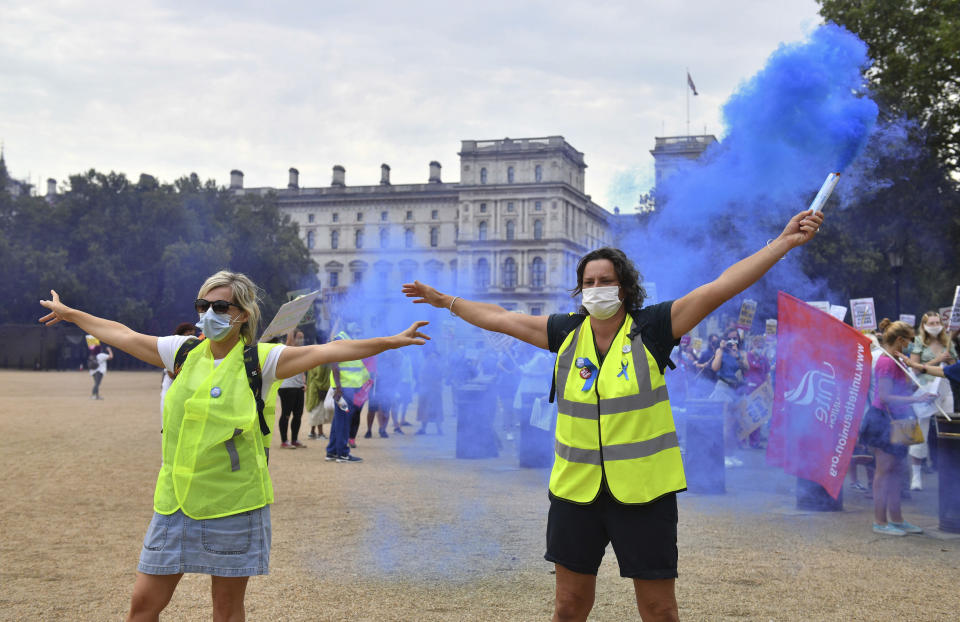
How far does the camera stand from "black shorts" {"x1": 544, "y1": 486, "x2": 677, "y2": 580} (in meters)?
3.31

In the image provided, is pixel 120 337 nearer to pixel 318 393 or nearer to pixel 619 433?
pixel 619 433

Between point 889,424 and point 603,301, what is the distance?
16.4ft

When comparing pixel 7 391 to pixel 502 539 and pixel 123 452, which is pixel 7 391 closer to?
pixel 123 452

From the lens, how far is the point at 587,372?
3541 millimetres

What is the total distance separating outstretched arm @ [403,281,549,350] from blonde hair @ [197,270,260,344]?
719 millimetres

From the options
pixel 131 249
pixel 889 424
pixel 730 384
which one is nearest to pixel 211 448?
pixel 889 424

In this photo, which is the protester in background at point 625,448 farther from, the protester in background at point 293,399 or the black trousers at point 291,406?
the black trousers at point 291,406

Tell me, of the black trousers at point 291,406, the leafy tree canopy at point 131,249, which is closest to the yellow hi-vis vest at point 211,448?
the black trousers at point 291,406

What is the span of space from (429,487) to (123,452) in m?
5.50

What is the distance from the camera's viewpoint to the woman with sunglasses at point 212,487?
3.41 meters

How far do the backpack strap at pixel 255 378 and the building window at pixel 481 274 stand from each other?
206 feet

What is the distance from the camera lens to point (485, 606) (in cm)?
510

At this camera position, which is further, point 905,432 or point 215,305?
point 905,432

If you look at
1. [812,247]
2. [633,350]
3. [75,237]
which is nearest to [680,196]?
[633,350]
